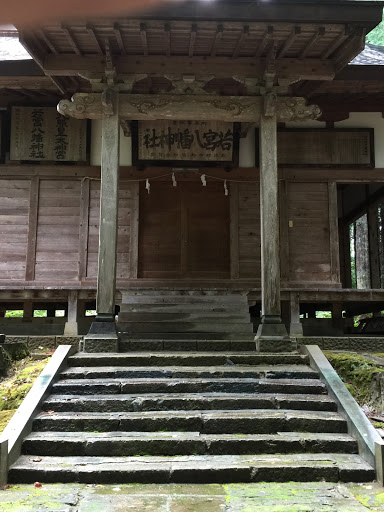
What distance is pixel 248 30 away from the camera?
23.2ft

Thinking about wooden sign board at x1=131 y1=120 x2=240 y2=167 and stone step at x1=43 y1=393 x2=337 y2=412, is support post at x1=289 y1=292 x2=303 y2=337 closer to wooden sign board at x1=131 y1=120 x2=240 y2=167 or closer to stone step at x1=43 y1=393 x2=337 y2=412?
wooden sign board at x1=131 y1=120 x2=240 y2=167

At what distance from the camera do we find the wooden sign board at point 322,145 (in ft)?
35.0

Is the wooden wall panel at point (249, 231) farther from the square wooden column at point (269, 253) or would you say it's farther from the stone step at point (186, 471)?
the stone step at point (186, 471)

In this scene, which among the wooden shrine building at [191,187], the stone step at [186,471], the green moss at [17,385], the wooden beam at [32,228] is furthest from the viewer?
the wooden beam at [32,228]

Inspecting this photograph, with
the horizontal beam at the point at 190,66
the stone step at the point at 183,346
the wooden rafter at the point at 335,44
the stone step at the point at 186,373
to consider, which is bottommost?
the stone step at the point at 186,373

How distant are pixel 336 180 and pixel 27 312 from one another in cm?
806

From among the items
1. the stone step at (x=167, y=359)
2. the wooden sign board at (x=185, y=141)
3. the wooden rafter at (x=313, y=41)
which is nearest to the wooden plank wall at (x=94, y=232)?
the wooden sign board at (x=185, y=141)

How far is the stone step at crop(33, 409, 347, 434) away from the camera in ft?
17.5

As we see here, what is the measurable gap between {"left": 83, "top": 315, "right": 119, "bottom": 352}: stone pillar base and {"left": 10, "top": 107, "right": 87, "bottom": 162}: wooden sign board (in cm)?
486

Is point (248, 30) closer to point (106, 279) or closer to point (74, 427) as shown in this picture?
point (106, 279)

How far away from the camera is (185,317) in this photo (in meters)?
9.48

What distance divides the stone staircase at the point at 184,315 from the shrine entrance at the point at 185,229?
0.88 m

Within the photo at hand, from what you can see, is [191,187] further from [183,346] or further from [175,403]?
[175,403]

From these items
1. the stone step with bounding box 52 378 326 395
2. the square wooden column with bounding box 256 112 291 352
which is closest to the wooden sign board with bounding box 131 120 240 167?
the square wooden column with bounding box 256 112 291 352
